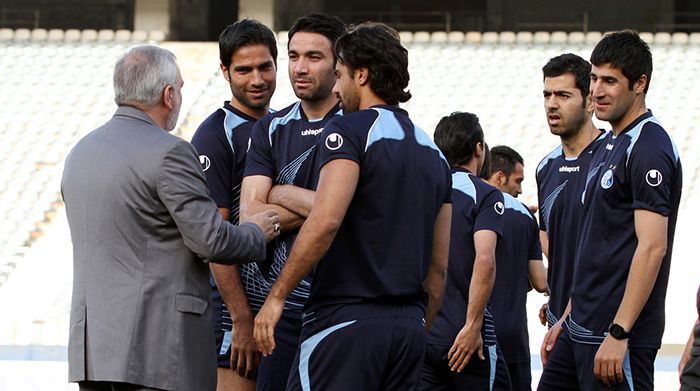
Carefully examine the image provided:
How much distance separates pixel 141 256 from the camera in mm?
3920

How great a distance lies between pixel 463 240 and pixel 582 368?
118 centimetres

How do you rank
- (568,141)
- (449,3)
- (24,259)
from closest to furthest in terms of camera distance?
(568,141) < (24,259) < (449,3)

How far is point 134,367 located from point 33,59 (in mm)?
24198

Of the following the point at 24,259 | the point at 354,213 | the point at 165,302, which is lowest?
the point at 24,259

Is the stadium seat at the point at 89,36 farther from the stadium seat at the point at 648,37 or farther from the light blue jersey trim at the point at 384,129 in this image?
the light blue jersey trim at the point at 384,129

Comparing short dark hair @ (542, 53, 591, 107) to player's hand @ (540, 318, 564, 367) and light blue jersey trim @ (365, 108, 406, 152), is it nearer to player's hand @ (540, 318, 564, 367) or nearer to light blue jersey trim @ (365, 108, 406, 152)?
player's hand @ (540, 318, 564, 367)

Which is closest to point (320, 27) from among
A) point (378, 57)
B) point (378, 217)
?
point (378, 57)

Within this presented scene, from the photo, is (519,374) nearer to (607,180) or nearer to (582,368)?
(582,368)

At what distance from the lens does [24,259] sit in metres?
17.0

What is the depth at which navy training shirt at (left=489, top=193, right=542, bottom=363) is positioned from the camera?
579cm

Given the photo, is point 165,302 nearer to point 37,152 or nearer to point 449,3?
point 37,152

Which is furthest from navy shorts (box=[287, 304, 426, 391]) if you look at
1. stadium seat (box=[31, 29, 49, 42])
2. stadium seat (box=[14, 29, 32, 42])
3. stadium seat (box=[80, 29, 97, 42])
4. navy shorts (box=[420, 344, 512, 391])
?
stadium seat (box=[14, 29, 32, 42])

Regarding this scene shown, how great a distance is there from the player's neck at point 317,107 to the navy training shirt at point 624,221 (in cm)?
106

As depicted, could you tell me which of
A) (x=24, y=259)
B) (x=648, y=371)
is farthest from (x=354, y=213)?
(x=24, y=259)
